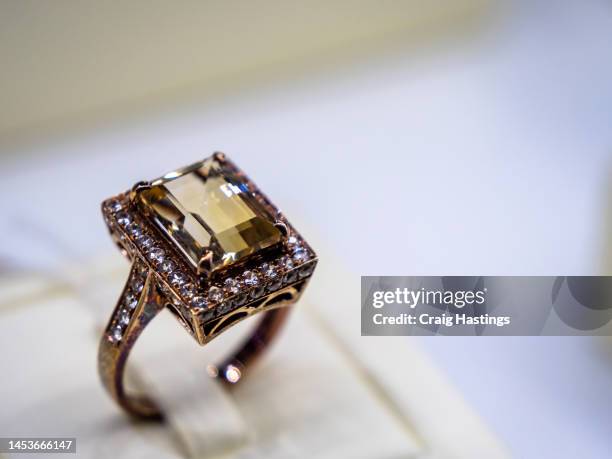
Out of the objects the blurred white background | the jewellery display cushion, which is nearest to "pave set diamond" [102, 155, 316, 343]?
the jewellery display cushion

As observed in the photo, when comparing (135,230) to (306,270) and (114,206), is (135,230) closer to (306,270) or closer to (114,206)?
(114,206)

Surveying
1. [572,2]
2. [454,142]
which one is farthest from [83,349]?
[572,2]

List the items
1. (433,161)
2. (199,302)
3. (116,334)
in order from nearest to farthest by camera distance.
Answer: (199,302) < (116,334) < (433,161)

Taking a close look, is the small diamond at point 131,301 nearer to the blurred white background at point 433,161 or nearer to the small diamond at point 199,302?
the small diamond at point 199,302

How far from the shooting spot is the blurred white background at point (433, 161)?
49.0 inches

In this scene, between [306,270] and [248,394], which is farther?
[248,394]

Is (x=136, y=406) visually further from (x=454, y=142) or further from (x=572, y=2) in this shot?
(x=572, y=2)

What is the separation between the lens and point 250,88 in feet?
5.28

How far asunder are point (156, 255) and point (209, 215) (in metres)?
0.07

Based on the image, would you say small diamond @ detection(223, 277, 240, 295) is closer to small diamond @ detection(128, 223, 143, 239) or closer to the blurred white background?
small diamond @ detection(128, 223, 143, 239)

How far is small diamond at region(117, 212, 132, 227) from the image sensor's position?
97 cm

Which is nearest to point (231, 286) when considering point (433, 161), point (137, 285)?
point (137, 285)

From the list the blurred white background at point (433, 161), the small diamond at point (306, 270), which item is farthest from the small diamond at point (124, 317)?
the blurred white background at point (433, 161)

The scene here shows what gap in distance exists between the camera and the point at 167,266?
93 centimetres
